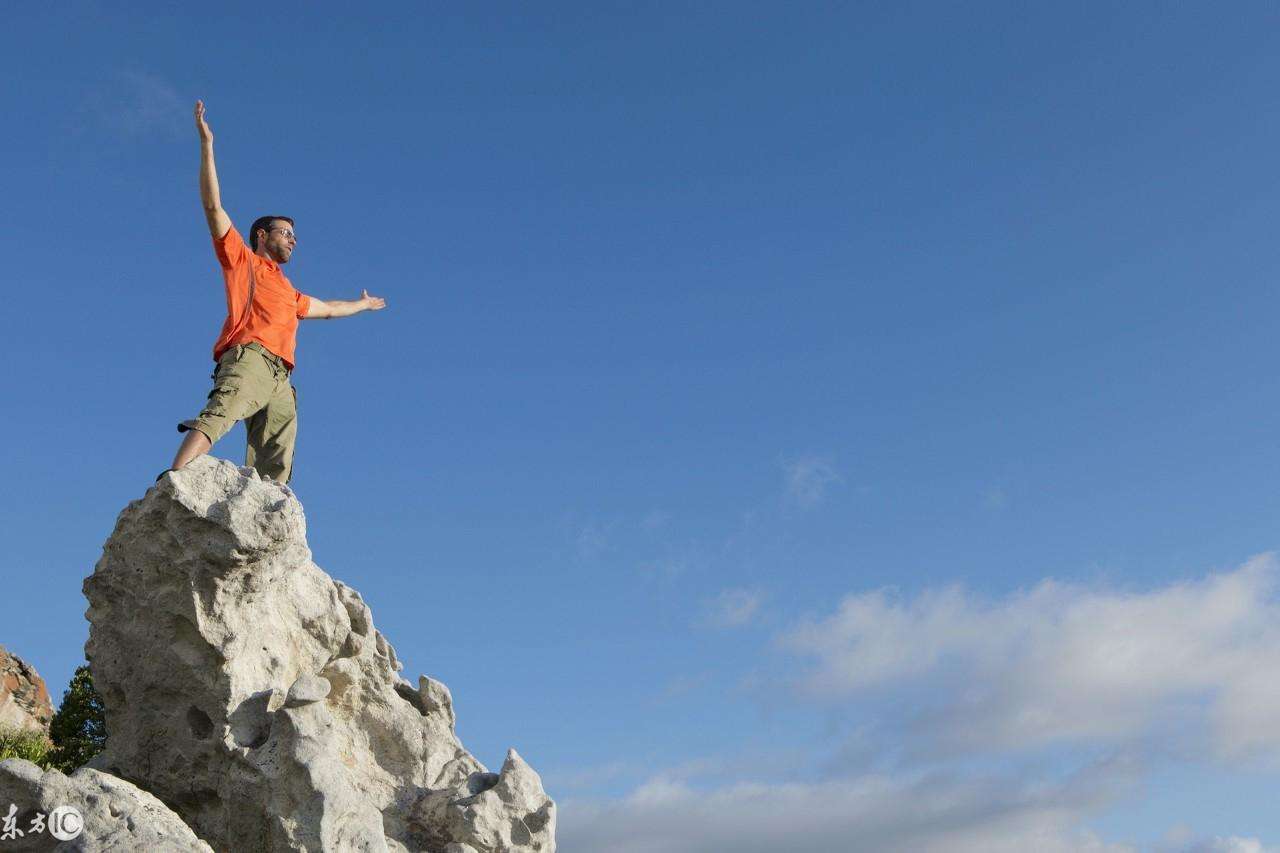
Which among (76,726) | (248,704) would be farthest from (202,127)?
(76,726)

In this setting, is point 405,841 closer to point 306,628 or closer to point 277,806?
point 277,806

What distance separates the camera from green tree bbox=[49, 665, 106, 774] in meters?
28.7

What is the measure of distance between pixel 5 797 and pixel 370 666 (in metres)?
3.66

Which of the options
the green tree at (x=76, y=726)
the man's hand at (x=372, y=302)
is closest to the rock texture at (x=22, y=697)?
the green tree at (x=76, y=726)

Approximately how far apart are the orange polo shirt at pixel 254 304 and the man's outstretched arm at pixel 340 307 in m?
0.73

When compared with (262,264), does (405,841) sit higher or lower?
lower

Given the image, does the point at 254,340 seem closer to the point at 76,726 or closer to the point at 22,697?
the point at 76,726

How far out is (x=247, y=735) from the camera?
424 inches

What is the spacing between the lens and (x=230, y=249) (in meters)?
12.8

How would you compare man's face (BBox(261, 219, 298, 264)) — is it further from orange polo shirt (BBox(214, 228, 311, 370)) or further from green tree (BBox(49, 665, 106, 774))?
green tree (BBox(49, 665, 106, 774))

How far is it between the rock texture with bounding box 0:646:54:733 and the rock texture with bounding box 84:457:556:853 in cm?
2461

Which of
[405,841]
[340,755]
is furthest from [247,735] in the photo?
[405,841]

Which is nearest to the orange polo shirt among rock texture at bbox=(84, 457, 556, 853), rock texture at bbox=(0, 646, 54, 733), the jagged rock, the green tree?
rock texture at bbox=(84, 457, 556, 853)

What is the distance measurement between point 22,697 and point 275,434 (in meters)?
26.3
